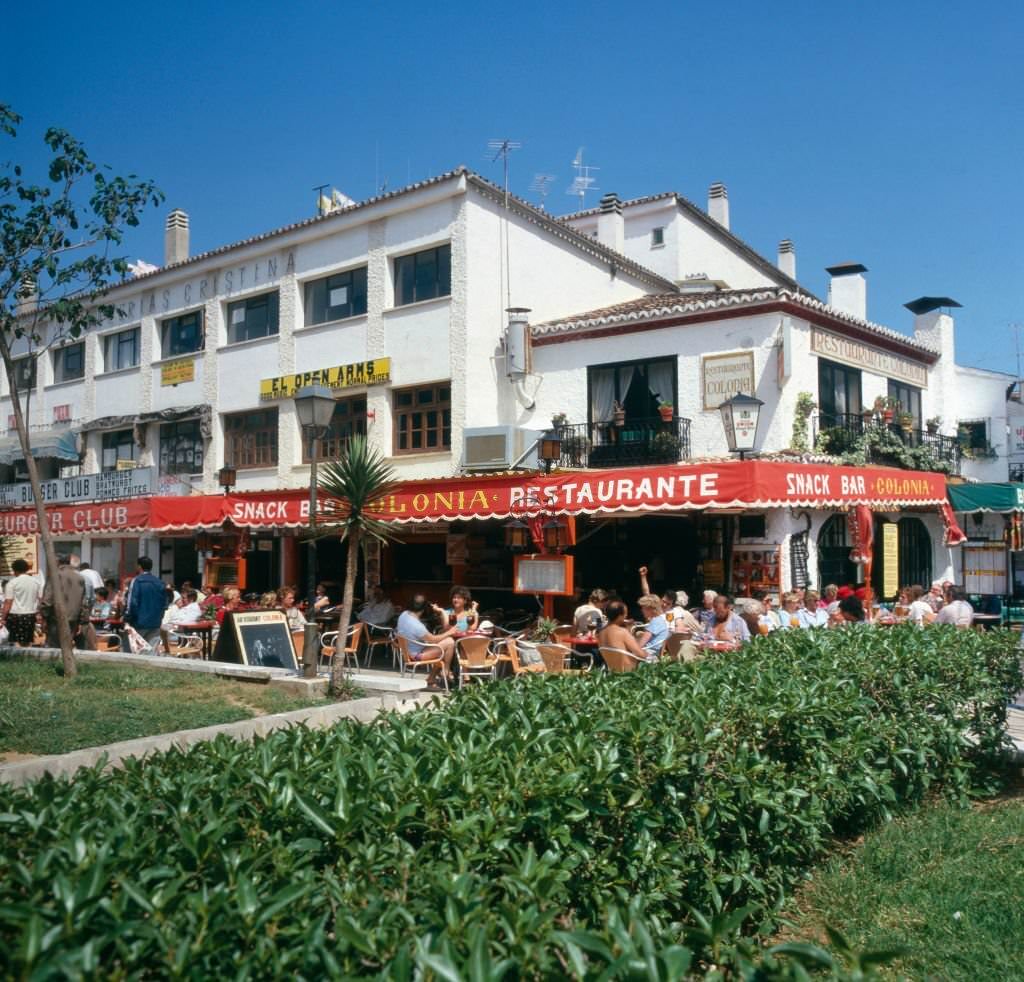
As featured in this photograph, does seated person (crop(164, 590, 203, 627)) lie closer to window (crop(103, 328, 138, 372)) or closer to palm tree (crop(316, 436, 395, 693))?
palm tree (crop(316, 436, 395, 693))

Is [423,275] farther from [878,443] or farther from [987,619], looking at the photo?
[987,619]

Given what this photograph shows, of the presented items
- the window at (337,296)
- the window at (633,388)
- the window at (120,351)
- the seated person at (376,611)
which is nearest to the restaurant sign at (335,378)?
the window at (337,296)

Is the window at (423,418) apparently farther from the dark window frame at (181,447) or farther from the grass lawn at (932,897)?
the grass lawn at (932,897)

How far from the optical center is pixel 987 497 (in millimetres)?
17719

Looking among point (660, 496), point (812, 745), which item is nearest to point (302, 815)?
point (812, 745)

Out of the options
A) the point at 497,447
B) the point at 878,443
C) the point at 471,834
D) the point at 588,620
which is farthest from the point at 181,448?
the point at 471,834

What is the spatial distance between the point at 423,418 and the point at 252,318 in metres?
6.06

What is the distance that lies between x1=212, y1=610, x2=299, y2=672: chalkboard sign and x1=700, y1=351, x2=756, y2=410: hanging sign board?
8.48 m

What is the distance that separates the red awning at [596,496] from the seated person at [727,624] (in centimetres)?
155

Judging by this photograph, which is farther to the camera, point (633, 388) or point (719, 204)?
point (719, 204)

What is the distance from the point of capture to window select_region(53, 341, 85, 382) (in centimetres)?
2747

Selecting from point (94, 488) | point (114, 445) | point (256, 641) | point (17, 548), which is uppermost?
point (114, 445)

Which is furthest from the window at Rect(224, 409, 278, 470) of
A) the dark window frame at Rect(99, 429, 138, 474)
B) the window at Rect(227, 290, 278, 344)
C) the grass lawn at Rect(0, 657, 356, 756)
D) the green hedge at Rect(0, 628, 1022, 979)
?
the green hedge at Rect(0, 628, 1022, 979)

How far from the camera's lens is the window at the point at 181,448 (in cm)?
2377
